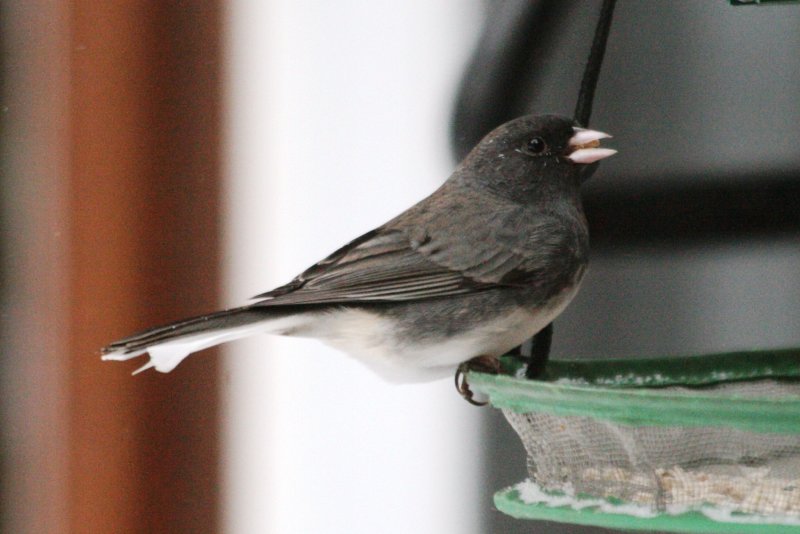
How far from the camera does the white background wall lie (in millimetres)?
1984

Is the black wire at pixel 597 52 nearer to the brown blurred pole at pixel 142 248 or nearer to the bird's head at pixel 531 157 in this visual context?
the bird's head at pixel 531 157

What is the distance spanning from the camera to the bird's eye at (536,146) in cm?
146

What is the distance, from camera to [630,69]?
1860mm

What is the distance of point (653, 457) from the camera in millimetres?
907

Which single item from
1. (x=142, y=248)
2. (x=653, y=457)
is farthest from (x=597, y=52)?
(x=142, y=248)

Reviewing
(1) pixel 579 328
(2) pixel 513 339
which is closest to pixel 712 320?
(1) pixel 579 328

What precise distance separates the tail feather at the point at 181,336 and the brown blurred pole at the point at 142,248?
0.52 metres

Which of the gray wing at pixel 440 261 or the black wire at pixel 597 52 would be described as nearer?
the black wire at pixel 597 52

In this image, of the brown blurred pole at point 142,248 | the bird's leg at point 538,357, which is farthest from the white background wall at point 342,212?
the bird's leg at point 538,357

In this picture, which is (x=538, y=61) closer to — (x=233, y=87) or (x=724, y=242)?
(x=724, y=242)

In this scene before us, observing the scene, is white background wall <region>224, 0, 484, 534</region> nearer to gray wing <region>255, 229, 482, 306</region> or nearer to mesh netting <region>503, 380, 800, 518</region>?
gray wing <region>255, 229, 482, 306</region>

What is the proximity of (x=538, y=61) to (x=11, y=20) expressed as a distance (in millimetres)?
886

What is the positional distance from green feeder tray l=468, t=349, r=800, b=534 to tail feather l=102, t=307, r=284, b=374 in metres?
0.30

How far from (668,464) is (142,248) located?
1088mm
